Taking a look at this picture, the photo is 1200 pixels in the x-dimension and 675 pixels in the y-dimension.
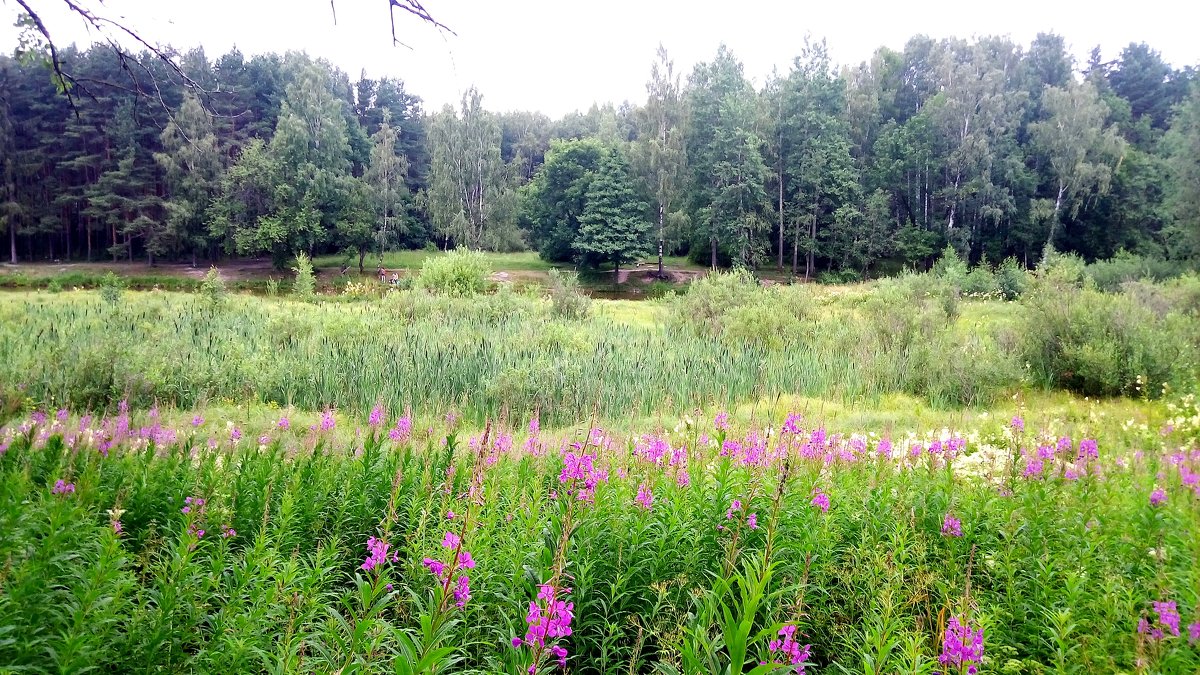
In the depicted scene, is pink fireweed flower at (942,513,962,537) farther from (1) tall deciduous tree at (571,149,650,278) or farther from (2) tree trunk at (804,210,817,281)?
(2) tree trunk at (804,210,817,281)

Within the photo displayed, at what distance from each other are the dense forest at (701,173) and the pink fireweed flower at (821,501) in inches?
1375

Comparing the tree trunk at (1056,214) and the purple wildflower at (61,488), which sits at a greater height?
the tree trunk at (1056,214)

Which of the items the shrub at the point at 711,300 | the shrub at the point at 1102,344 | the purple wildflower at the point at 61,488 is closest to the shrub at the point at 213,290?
the shrub at the point at 711,300

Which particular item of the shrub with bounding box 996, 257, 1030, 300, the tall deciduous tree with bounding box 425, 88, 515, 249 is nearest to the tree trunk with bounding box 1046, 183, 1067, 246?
the shrub with bounding box 996, 257, 1030, 300

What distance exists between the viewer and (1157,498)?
9.53 ft

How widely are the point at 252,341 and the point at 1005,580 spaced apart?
1146 cm

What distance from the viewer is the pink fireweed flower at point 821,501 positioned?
2.75 metres

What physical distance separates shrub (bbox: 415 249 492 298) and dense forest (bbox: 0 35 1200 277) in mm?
14769

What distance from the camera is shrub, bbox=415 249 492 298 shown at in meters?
21.9

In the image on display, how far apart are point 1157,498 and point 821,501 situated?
5.22 feet

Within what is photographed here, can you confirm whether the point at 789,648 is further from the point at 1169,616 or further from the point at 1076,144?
the point at 1076,144

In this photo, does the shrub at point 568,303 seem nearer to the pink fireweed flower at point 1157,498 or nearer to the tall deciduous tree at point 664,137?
the pink fireweed flower at point 1157,498

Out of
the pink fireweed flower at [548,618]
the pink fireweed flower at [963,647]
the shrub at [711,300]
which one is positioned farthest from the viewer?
the shrub at [711,300]

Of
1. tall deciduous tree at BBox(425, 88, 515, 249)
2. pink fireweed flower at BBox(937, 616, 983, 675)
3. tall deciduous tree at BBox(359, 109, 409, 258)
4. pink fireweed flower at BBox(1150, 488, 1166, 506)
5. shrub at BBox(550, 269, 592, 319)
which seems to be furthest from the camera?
tall deciduous tree at BBox(425, 88, 515, 249)
